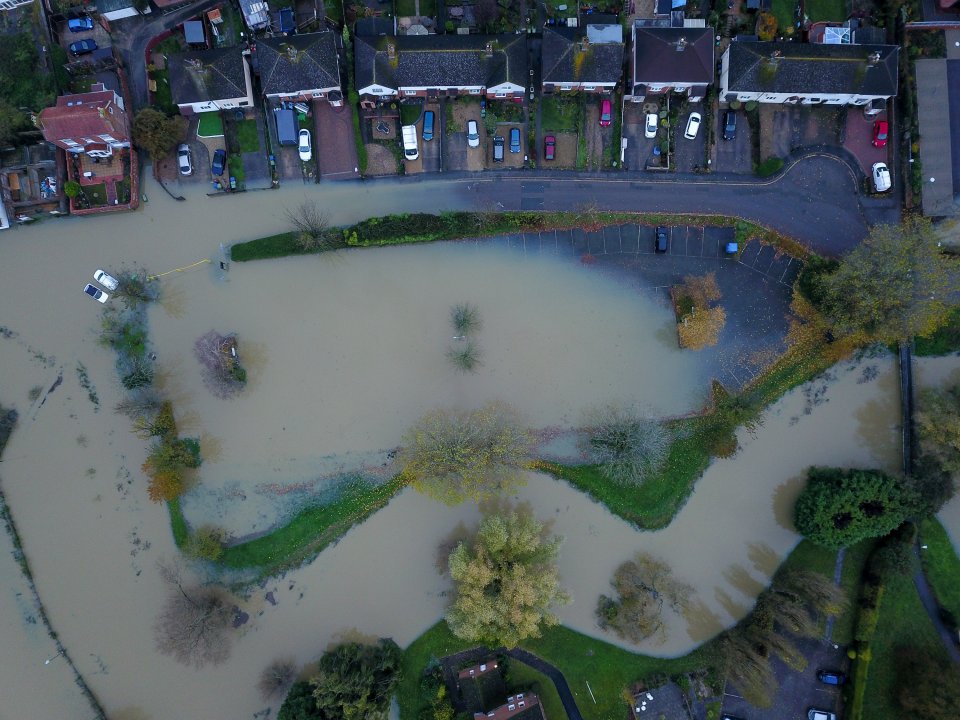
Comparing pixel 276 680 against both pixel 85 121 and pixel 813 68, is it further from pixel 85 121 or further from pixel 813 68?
pixel 813 68

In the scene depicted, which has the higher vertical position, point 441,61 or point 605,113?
point 441,61

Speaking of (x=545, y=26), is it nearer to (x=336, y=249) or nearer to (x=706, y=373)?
(x=336, y=249)

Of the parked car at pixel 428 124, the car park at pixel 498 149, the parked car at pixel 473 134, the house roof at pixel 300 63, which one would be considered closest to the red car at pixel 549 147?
the car park at pixel 498 149

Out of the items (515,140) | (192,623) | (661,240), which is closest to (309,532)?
(192,623)

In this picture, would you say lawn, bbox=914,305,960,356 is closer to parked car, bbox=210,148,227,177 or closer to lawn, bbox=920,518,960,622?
A: lawn, bbox=920,518,960,622

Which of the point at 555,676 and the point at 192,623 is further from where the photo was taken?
the point at 555,676

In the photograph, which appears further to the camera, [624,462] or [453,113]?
[453,113]

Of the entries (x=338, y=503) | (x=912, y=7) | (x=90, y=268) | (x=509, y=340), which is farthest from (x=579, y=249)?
(x=90, y=268)
